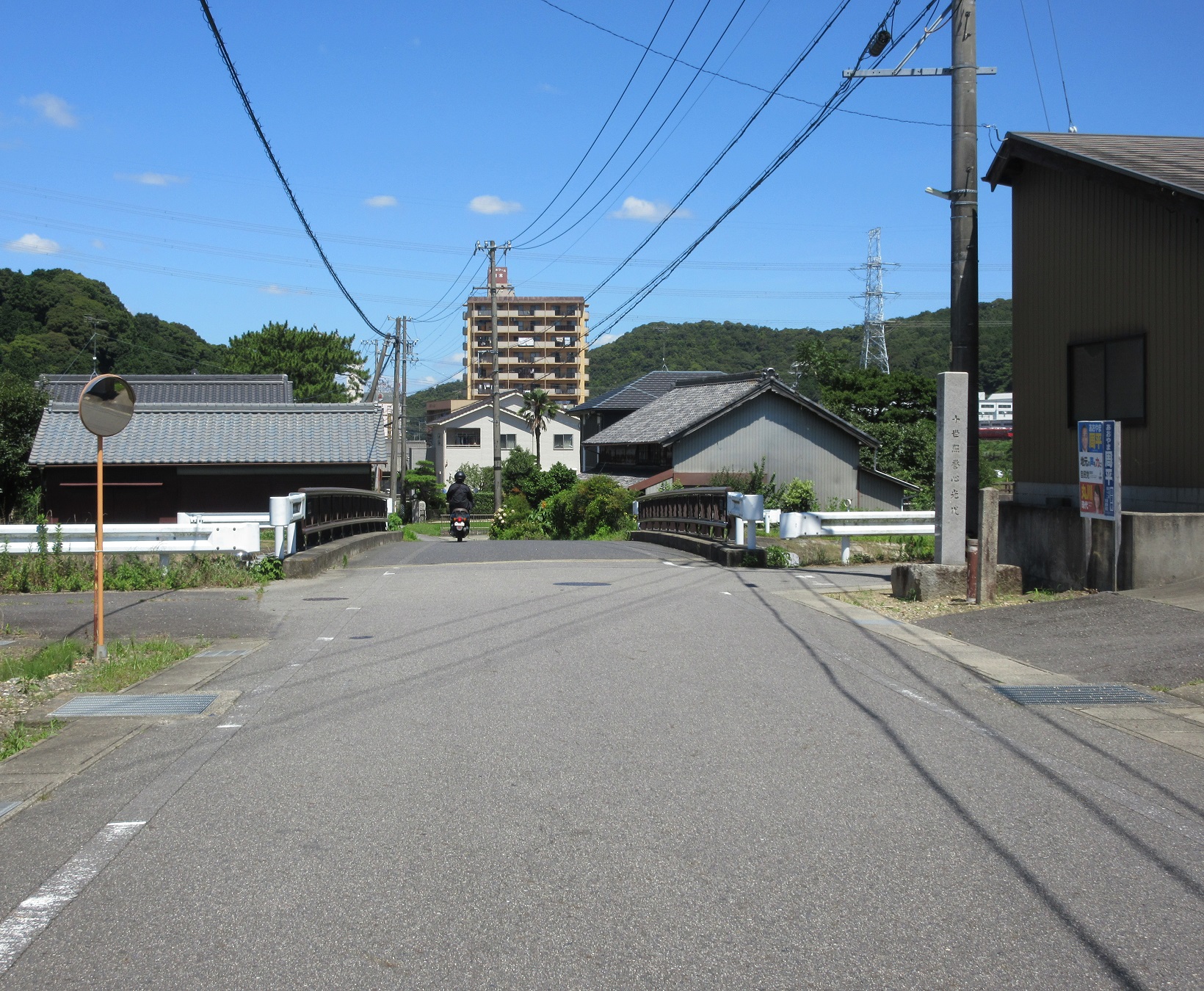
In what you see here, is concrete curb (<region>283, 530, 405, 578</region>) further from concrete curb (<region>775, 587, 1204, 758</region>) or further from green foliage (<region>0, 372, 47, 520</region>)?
green foliage (<region>0, 372, 47, 520</region>)

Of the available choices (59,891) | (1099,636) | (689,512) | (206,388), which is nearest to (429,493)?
(206,388)

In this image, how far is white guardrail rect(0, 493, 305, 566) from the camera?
14281 millimetres

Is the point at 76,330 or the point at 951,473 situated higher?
the point at 76,330

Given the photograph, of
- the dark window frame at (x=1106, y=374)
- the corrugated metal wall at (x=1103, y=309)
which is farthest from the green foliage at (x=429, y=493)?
the dark window frame at (x=1106, y=374)

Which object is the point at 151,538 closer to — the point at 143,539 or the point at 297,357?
the point at 143,539

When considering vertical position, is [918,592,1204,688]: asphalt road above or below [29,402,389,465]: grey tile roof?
below

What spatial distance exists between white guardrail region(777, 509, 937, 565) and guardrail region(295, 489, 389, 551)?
7980 mm

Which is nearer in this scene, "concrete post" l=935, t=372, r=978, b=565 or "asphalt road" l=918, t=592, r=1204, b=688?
"asphalt road" l=918, t=592, r=1204, b=688

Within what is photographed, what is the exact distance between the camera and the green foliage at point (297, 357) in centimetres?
7269

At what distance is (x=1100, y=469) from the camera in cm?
1166

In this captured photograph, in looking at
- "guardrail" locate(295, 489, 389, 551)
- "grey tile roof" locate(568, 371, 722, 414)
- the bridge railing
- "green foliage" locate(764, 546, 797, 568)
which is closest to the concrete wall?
"green foliage" locate(764, 546, 797, 568)

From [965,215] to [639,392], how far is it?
53.1 m

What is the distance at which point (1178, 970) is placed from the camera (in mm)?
3668

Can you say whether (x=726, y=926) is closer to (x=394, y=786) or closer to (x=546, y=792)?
(x=546, y=792)
